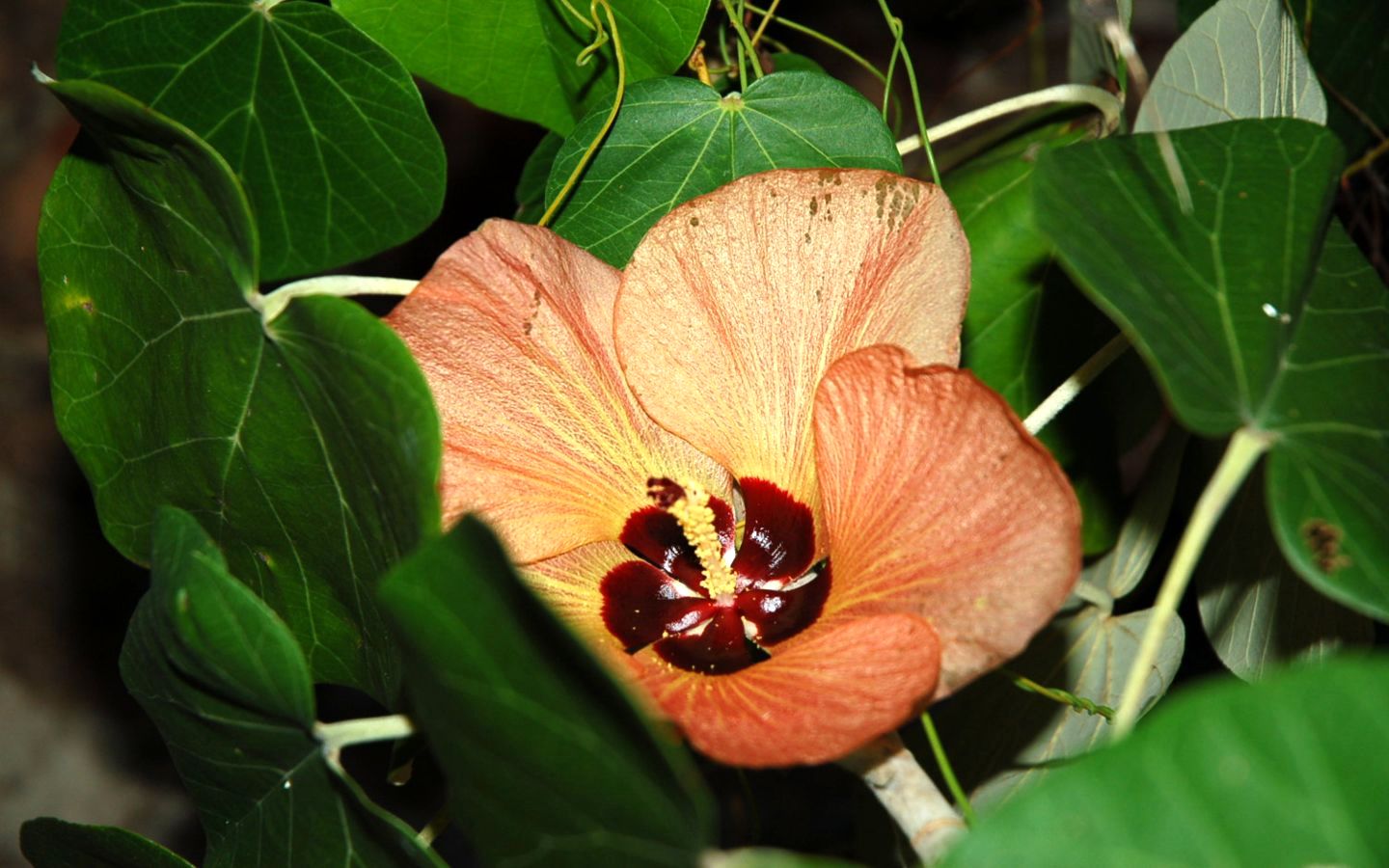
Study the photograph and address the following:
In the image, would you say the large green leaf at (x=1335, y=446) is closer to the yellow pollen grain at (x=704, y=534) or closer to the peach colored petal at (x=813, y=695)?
the peach colored petal at (x=813, y=695)

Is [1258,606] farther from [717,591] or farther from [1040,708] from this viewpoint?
[717,591]

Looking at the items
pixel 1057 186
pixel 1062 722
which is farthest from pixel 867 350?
pixel 1062 722

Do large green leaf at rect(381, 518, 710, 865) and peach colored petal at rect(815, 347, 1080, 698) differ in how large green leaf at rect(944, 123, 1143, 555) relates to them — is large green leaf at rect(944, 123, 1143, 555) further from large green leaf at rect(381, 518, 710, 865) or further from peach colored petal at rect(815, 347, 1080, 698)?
large green leaf at rect(381, 518, 710, 865)

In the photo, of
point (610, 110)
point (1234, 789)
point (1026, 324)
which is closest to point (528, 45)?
point (610, 110)

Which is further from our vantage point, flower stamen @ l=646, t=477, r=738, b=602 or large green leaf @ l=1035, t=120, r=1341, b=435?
flower stamen @ l=646, t=477, r=738, b=602

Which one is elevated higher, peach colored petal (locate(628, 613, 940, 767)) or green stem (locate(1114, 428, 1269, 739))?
green stem (locate(1114, 428, 1269, 739))

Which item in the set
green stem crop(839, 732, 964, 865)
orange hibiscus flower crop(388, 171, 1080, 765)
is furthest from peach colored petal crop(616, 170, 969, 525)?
green stem crop(839, 732, 964, 865)

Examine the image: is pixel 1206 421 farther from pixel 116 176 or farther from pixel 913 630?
pixel 116 176
